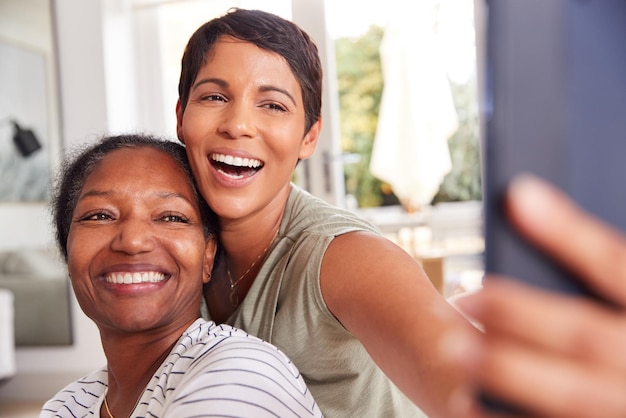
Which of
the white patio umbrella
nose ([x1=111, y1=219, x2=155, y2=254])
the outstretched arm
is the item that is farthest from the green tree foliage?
the outstretched arm

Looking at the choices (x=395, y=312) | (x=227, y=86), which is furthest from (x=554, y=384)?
(x=227, y=86)

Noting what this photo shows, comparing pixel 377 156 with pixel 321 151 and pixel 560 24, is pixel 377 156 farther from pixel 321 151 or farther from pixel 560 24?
pixel 560 24

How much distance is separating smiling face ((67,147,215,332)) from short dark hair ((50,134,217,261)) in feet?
0.11

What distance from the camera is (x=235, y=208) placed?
126cm

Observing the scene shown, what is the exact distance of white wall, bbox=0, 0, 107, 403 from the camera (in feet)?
14.7

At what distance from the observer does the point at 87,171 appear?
4.21 ft

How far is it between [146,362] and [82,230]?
0.82ft

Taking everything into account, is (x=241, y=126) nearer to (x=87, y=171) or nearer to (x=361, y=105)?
(x=87, y=171)

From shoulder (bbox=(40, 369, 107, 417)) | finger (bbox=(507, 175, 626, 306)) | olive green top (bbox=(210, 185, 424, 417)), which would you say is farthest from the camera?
shoulder (bbox=(40, 369, 107, 417))

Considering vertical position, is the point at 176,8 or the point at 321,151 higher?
the point at 176,8

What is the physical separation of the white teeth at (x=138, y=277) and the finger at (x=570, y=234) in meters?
0.95

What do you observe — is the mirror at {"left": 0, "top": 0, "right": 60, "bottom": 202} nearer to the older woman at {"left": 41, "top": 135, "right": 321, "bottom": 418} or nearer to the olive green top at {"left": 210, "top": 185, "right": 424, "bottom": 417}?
the older woman at {"left": 41, "top": 135, "right": 321, "bottom": 418}

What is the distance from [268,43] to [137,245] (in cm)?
44

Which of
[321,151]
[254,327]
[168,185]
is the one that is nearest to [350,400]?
[254,327]
